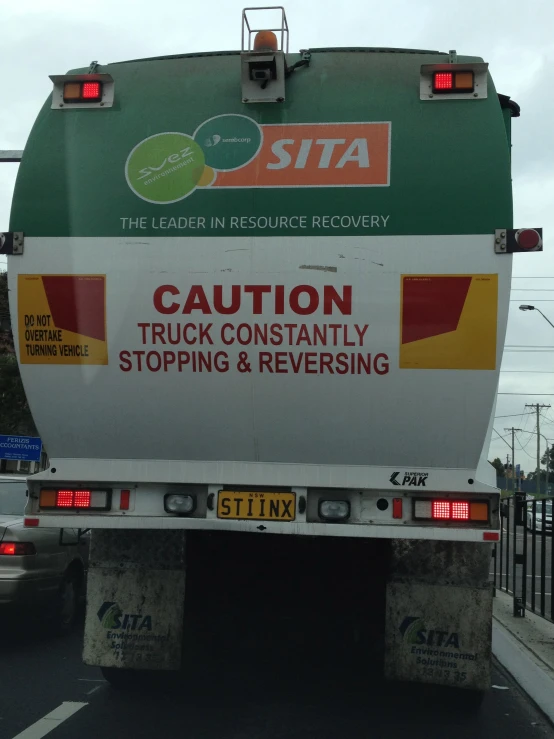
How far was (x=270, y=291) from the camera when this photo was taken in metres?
5.30

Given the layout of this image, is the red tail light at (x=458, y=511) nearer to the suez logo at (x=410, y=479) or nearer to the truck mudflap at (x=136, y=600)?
the suez logo at (x=410, y=479)

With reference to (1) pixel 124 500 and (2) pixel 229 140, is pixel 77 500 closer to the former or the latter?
(1) pixel 124 500

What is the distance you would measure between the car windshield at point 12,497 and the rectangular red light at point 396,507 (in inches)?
195

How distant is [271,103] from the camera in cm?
547

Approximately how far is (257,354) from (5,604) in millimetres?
4337

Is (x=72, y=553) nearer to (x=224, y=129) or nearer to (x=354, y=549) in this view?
(x=354, y=549)

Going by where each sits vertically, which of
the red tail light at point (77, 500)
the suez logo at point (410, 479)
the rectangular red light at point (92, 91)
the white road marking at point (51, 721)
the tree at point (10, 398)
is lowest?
the white road marking at point (51, 721)

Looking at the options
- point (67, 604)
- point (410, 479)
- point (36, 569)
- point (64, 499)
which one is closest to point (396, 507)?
point (410, 479)

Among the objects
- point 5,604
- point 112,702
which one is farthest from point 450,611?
point 5,604

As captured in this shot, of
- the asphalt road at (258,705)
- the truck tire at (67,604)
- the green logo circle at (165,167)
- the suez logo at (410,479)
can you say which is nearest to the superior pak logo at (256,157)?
the green logo circle at (165,167)

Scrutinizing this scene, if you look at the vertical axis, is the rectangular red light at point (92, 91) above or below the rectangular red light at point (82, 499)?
above

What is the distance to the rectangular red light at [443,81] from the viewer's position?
5367 millimetres

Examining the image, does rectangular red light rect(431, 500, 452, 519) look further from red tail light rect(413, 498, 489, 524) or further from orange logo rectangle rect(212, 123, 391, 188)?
orange logo rectangle rect(212, 123, 391, 188)

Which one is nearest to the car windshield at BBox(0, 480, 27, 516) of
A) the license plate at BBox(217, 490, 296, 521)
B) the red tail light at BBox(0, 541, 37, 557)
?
the red tail light at BBox(0, 541, 37, 557)
